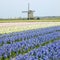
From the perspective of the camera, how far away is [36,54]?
7551 mm

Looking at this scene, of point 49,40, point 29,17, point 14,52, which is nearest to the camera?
point 14,52

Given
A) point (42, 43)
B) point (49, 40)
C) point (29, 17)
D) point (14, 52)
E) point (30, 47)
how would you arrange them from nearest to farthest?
point (14, 52)
point (30, 47)
point (42, 43)
point (49, 40)
point (29, 17)

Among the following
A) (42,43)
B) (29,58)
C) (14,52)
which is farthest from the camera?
(42,43)

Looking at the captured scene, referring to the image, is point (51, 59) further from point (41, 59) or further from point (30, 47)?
point (30, 47)

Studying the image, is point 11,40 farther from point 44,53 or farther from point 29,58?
point 29,58

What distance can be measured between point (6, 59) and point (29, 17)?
5937 cm

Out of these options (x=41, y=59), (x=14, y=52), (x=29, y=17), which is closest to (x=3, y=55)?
(x=14, y=52)

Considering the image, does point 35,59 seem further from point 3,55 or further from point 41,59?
point 3,55

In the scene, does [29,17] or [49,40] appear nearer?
[49,40]

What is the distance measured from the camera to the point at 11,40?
13.0m

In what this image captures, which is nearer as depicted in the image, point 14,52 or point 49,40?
point 14,52

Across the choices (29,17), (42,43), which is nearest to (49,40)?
(42,43)

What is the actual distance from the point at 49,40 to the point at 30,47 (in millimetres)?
3369

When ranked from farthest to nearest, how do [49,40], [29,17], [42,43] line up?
[29,17] → [49,40] → [42,43]
